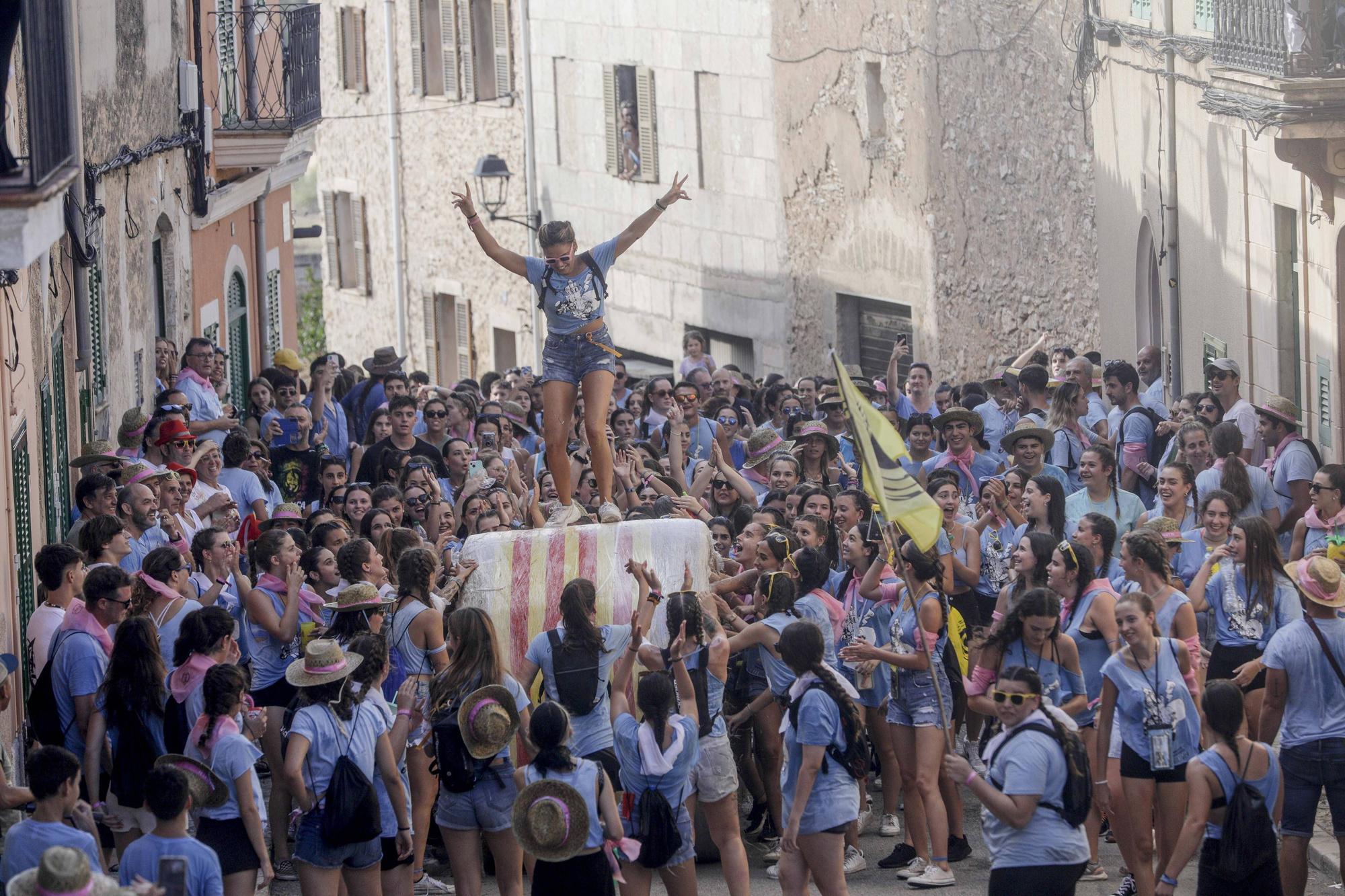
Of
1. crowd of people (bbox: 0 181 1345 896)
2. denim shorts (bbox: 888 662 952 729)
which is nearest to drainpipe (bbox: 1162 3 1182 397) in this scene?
crowd of people (bbox: 0 181 1345 896)

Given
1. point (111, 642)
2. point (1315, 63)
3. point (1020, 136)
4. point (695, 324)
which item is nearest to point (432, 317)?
point (695, 324)

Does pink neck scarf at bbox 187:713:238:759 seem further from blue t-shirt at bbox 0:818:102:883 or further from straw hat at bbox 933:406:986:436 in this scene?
straw hat at bbox 933:406:986:436

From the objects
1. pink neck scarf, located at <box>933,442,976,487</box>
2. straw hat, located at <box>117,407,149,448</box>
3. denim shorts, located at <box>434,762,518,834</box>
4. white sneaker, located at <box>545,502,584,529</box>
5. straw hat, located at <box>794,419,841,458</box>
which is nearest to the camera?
denim shorts, located at <box>434,762,518,834</box>

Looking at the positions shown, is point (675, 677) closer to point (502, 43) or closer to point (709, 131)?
point (709, 131)

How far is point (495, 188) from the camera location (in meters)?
31.5

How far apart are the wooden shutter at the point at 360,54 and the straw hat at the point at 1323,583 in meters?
28.2

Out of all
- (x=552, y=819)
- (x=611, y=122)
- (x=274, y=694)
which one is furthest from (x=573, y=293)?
(x=611, y=122)

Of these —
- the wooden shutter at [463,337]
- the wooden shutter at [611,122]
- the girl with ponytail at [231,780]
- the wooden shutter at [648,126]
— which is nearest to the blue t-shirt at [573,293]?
the girl with ponytail at [231,780]

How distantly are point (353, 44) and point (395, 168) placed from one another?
2439 mm

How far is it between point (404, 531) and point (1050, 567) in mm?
3191

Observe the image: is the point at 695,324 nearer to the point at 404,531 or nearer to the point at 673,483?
the point at 673,483

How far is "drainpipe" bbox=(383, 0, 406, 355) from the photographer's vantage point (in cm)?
3394

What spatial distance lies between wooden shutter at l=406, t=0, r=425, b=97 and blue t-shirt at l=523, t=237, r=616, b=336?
22813 millimetres

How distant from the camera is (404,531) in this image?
10.4 meters
